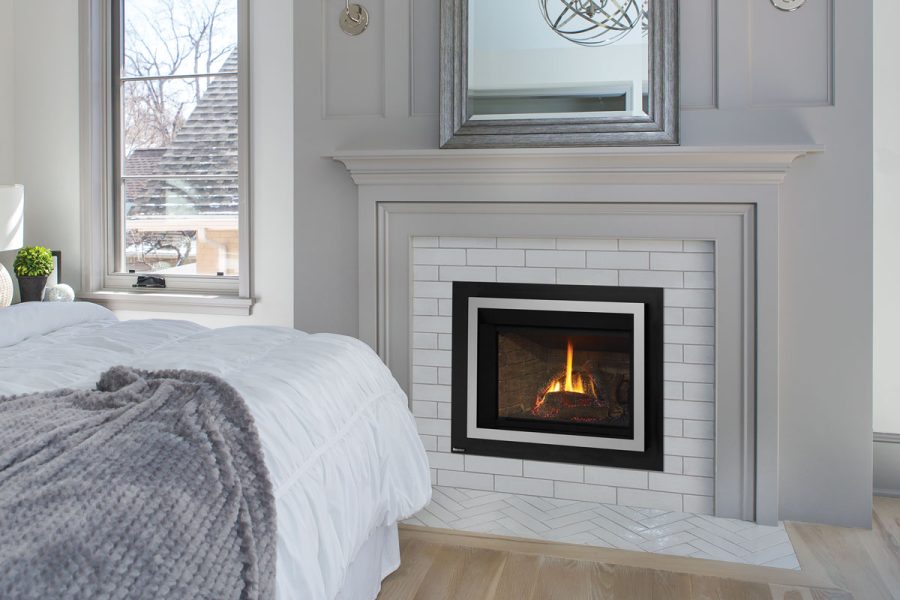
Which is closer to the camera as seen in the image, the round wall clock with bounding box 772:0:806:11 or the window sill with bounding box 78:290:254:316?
the round wall clock with bounding box 772:0:806:11

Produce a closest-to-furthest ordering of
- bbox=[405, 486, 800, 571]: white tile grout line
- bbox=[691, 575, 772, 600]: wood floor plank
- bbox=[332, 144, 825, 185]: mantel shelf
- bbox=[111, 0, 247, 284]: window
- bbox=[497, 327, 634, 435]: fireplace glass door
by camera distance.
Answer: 1. bbox=[691, 575, 772, 600]: wood floor plank
2. bbox=[405, 486, 800, 571]: white tile grout line
3. bbox=[332, 144, 825, 185]: mantel shelf
4. bbox=[497, 327, 634, 435]: fireplace glass door
5. bbox=[111, 0, 247, 284]: window

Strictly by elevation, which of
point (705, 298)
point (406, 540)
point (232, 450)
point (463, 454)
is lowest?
point (406, 540)

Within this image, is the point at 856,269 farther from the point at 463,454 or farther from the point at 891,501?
the point at 463,454

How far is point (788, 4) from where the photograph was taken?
2.37m

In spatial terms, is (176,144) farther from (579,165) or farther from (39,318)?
(579,165)

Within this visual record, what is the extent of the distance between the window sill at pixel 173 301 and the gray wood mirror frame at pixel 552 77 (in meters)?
1.40

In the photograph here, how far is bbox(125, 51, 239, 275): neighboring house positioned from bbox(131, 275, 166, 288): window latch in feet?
0.23

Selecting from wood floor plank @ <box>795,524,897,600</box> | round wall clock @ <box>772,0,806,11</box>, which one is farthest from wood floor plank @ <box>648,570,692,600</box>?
round wall clock @ <box>772,0,806,11</box>

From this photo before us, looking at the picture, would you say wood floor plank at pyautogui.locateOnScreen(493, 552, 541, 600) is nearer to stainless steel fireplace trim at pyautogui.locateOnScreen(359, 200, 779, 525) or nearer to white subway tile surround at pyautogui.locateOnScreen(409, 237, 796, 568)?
white subway tile surround at pyautogui.locateOnScreen(409, 237, 796, 568)

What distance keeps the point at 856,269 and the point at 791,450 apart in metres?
0.66

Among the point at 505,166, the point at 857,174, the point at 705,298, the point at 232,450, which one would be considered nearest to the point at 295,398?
the point at 232,450

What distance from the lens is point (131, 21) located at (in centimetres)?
363

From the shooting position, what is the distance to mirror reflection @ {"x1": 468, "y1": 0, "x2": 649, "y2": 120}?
97.6 inches

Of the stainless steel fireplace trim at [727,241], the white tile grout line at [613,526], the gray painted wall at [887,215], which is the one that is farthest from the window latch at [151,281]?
the gray painted wall at [887,215]
